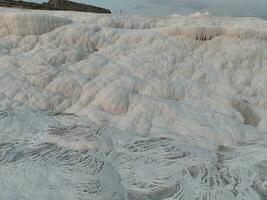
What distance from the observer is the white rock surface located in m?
8.12

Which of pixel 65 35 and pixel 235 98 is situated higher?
pixel 65 35

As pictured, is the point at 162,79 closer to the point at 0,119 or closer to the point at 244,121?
the point at 244,121

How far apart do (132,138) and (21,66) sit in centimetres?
429

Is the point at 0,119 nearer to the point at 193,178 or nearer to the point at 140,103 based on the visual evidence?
the point at 140,103

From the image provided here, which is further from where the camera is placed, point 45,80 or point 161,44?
point 161,44

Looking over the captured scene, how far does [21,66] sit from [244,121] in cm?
639

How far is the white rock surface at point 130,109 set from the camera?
8.12m

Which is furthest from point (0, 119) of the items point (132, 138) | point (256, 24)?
point (256, 24)

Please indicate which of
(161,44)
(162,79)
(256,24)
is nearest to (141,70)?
(162,79)

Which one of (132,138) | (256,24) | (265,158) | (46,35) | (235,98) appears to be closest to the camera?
(265,158)

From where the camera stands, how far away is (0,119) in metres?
9.94

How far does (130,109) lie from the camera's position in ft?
35.6

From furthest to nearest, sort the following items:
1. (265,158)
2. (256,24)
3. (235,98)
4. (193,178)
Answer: (256,24) < (235,98) < (265,158) < (193,178)

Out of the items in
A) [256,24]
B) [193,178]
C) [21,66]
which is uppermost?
[256,24]
